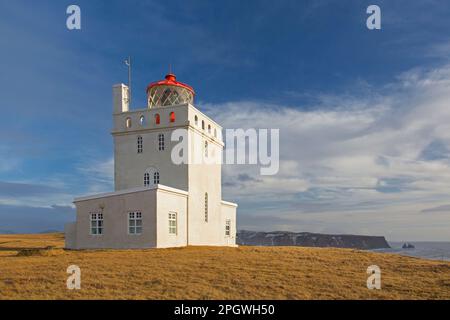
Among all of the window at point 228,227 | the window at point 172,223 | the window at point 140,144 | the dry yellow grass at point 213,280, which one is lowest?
the window at point 228,227

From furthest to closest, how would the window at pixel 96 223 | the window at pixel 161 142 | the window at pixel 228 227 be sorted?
Result: 1. the window at pixel 228 227
2. the window at pixel 161 142
3. the window at pixel 96 223

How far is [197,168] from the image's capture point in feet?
101

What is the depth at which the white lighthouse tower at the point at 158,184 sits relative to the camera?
82.2 feet

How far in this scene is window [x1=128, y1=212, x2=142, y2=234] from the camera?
2494 cm

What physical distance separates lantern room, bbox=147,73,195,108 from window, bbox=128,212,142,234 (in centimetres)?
1102

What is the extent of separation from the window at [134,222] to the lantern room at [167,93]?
11.0 meters

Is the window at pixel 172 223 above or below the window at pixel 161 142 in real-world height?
below

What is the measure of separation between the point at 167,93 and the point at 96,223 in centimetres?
1266

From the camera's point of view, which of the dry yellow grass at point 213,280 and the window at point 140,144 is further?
the window at point 140,144

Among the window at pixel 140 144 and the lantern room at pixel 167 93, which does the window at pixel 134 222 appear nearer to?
the window at pixel 140 144

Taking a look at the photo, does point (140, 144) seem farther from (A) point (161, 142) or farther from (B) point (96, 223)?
(B) point (96, 223)

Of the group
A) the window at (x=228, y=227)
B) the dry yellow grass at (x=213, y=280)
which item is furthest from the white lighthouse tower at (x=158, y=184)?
the dry yellow grass at (x=213, y=280)

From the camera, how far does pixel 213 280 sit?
44.9 feet

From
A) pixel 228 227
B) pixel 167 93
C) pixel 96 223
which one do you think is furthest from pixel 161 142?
pixel 228 227
